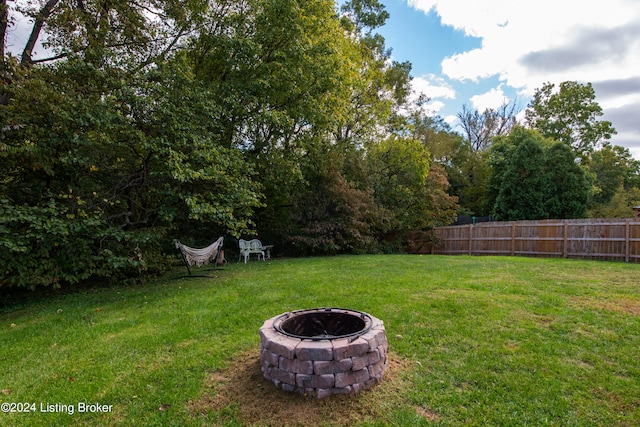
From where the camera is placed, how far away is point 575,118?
22.4 meters

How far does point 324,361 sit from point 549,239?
1143 cm

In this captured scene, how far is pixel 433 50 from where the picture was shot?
495 inches

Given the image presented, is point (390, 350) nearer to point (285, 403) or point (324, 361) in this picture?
point (324, 361)

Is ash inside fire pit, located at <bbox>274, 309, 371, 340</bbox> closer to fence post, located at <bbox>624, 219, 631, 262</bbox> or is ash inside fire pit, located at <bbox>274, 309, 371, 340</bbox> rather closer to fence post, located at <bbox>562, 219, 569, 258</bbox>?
fence post, located at <bbox>624, 219, 631, 262</bbox>

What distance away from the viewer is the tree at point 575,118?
21.9 metres

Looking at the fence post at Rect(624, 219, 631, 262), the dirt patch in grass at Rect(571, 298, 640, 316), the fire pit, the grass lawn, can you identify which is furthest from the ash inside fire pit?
the fence post at Rect(624, 219, 631, 262)

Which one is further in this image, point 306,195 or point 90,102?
point 306,195

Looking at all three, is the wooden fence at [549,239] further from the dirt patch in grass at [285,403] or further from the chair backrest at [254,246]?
the dirt patch in grass at [285,403]

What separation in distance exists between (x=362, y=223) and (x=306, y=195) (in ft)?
7.53

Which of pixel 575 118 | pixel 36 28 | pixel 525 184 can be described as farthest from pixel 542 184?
pixel 36 28

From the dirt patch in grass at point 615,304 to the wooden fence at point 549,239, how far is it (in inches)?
268

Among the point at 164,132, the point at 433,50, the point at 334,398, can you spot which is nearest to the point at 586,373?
the point at 334,398

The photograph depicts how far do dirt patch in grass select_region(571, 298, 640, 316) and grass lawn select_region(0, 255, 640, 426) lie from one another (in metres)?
0.02

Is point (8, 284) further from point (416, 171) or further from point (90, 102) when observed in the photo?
point (416, 171)
